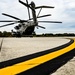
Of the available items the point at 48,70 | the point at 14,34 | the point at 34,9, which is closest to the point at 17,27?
the point at 14,34

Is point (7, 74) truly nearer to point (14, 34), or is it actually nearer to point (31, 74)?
point (31, 74)

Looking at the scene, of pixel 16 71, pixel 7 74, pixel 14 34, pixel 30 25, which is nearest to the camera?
pixel 7 74

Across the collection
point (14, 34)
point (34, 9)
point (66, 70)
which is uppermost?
point (66, 70)

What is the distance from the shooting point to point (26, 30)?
47.9 m

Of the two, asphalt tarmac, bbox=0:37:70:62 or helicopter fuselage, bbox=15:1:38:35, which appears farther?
helicopter fuselage, bbox=15:1:38:35

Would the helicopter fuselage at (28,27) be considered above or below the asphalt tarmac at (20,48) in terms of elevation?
below

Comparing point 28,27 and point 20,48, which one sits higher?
point 20,48

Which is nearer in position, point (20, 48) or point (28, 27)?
point (20, 48)

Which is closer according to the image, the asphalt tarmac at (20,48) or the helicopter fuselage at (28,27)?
the asphalt tarmac at (20,48)

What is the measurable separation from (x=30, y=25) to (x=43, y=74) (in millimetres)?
43531

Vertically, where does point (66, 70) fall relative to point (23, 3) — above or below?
above

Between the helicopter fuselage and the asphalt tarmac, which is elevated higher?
the asphalt tarmac

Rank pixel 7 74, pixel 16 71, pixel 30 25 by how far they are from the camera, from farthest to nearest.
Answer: pixel 30 25, pixel 16 71, pixel 7 74

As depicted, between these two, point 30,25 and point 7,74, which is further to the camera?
point 30,25
